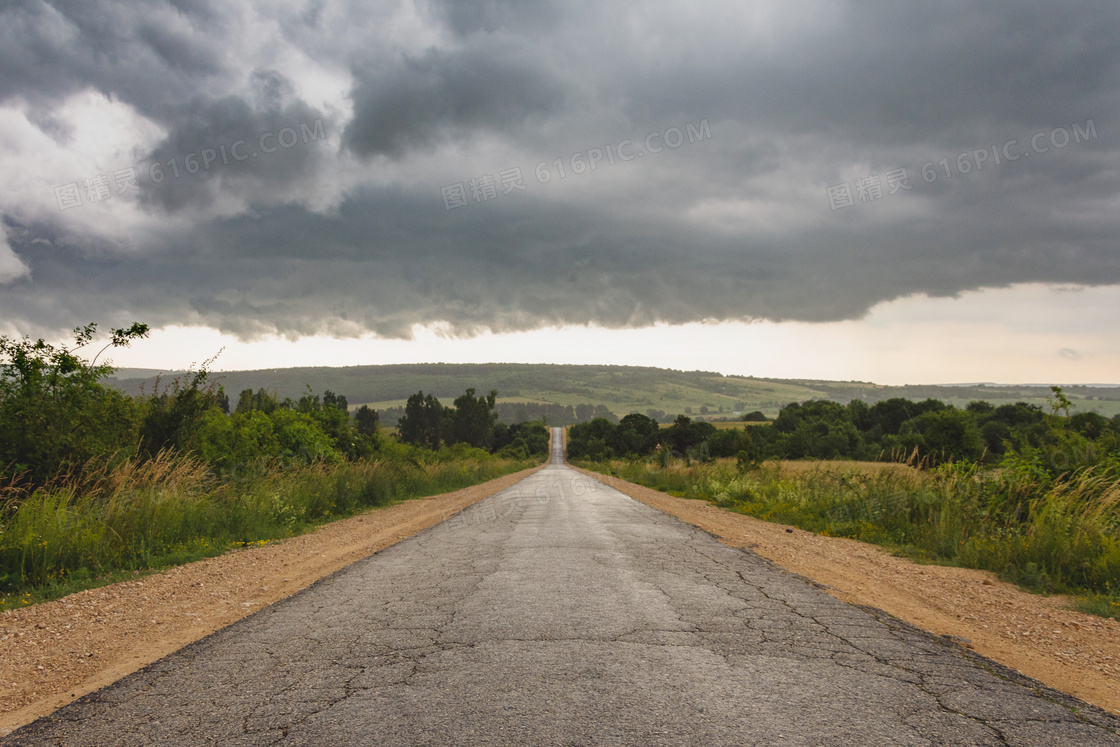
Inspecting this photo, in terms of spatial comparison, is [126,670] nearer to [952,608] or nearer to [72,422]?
[952,608]

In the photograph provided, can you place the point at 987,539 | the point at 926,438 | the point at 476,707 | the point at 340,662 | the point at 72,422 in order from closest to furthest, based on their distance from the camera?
the point at 476,707 → the point at 340,662 → the point at 987,539 → the point at 72,422 → the point at 926,438

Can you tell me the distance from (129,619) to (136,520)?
4.36 m

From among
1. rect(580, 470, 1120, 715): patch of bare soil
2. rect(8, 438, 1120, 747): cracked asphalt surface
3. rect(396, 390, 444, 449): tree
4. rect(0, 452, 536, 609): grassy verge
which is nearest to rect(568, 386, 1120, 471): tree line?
rect(580, 470, 1120, 715): patch of bare soil

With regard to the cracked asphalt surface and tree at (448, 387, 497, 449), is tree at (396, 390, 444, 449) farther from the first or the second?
the cracked asphalt surface

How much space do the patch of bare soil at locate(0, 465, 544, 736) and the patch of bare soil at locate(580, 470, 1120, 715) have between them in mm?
6663

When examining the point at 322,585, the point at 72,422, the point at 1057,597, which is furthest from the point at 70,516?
the point at 1057,597

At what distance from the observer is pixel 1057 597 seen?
7.40 metres

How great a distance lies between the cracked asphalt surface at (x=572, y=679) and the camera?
132 inches

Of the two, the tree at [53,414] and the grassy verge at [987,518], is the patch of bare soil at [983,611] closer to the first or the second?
the grassy verge at [987,518]

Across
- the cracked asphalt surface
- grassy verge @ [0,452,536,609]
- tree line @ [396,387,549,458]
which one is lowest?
tree line @ [396,387,549,458]

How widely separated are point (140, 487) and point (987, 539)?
14.6 metres

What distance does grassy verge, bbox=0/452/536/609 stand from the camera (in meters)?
7.96

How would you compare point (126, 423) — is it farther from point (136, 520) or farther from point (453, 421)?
point (453, 421)

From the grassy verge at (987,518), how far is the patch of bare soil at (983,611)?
531mm
